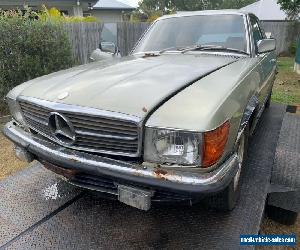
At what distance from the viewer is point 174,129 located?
6.58 feet

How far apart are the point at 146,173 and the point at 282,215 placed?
1.56m

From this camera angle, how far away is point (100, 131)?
2266 mm

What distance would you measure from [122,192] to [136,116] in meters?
0.54

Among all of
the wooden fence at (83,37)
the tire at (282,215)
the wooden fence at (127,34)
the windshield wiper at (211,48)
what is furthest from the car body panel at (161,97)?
the wooden fence at (127,34)

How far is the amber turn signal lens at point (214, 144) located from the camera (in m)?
2.02

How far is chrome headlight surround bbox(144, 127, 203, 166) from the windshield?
192 centimetres

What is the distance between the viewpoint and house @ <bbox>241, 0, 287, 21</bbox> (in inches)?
963

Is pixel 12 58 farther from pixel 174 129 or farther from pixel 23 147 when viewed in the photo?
pixel 174 129

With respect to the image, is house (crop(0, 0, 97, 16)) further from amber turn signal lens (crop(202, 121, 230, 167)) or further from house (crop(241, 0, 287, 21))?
amber turn signal lens (crop(202, 121, 230, 167))

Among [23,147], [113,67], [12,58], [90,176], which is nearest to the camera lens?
[90,176]

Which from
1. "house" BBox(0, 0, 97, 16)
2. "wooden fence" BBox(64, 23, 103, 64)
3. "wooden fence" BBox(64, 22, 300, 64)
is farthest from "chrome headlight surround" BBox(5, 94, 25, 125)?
"house" BBox(0, 0, 97, 16)

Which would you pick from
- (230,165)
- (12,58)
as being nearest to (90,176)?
(230,165)

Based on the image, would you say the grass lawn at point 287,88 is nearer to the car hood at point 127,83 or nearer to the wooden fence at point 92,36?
the wooden fence at point 92,36

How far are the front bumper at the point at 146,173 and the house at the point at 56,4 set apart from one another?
1493cm
